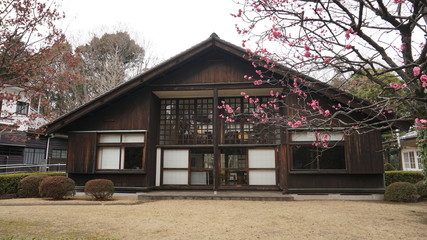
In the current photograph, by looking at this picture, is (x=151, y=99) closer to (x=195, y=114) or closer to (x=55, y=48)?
(x=195, y=114)

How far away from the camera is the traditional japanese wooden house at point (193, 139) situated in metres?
11.3

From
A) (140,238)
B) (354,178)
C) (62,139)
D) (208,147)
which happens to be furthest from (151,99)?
(62,139)

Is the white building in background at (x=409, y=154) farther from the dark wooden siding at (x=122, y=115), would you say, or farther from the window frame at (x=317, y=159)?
the dark wooden siding at (x=122, y=115)

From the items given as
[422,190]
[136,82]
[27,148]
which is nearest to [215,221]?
[136,82]

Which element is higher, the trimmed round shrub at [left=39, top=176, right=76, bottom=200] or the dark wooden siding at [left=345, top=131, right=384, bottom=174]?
the dark wooden siding at [left=345, top=131, right=384, bottom=174]

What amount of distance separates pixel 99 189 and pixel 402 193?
11021 mm

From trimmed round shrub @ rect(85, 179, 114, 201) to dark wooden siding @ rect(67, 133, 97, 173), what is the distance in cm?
160

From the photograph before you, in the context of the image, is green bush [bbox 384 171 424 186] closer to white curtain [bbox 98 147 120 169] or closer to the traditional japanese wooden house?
the traditional japanese wooden house

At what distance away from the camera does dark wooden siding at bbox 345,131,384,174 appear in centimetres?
1078

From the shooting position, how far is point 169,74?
12.7 metres

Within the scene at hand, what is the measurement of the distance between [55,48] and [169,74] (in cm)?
561

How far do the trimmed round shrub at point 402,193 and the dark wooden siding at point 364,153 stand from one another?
763 mm

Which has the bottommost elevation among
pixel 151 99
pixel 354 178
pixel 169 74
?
pixel 354 178

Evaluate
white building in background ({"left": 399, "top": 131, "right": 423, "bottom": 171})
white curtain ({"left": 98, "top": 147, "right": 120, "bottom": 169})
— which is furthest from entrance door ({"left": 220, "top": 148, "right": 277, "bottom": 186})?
white building in background ({"left": 399, "top": 131, "right": 423, "bottom": 171})
